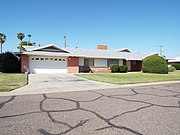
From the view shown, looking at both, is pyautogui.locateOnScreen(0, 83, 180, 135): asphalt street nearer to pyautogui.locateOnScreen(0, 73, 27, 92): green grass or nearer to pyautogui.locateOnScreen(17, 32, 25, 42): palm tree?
pyautogui.locateOnScreen(0, 73, 27, 92): green grass

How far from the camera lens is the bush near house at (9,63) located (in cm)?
2383

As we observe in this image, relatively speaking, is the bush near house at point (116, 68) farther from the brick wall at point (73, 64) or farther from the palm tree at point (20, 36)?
the palm tree at point (20, 36)

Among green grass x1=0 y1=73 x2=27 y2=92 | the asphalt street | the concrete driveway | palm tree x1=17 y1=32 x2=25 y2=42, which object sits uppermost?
palm tree x1=17 y1=32 x2=25 y2=42

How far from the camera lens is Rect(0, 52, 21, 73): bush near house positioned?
78.2 feet

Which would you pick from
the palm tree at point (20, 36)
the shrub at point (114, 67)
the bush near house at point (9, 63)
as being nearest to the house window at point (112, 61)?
the shrub at point (114, 67)

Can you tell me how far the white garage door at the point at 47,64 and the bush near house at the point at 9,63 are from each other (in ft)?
6.44

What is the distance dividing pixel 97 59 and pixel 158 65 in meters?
8.89

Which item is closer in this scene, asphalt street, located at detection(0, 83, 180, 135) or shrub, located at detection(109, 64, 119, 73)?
asphalt street, located at detection(0, 83, 180, 135)

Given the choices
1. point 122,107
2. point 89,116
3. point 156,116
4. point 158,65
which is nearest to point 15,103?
point 89,116

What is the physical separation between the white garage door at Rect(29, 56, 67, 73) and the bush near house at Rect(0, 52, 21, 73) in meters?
1.96

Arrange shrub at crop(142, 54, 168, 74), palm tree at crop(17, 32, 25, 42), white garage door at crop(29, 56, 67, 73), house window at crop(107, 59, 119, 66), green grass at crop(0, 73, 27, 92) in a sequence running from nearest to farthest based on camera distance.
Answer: green grass at crop(0, 73, 27, 92)
white garage door at crop(29, 56, 67, 73)
shrub at crop(142, 54, 168, 74)
house window at crop(107, 59, 119, 66)
palm tree at crop(17, 32, 25, 42)

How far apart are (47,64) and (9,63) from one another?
458 centimetres

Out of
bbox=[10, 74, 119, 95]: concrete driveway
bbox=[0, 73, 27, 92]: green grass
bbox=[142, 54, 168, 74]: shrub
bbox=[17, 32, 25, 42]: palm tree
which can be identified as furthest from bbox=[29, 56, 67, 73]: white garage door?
bbox=[17, 32, 25, 42]: palm tree

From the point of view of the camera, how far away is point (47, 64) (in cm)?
2511
